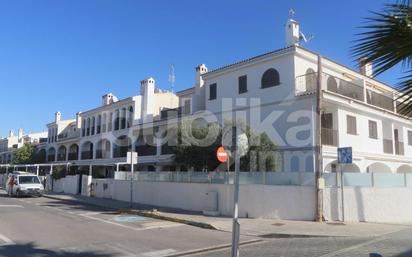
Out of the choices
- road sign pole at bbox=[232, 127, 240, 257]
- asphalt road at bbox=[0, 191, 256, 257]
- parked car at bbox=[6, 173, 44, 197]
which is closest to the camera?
road sign pole at bbox=[232, 127, 240, 257]

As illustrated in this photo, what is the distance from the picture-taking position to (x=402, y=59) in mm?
3877

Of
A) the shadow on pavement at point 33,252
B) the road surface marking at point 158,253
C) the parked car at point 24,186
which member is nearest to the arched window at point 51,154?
the parked car at point 24,186

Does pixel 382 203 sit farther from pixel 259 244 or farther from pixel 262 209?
pixel 259 244

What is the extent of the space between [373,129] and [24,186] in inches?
975

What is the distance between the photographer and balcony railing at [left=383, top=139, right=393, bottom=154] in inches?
1045

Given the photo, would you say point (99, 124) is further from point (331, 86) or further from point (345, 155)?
point (345, 155)

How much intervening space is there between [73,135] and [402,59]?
51.1 m

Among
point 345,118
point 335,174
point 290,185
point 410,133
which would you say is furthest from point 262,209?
point 410,133

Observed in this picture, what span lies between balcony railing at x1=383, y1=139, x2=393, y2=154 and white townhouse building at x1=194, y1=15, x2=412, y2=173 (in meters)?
0.07

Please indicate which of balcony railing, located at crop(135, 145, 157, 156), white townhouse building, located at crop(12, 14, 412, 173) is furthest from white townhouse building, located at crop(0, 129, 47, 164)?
white townhouse building, located at crop(12, 14, 412, 173)

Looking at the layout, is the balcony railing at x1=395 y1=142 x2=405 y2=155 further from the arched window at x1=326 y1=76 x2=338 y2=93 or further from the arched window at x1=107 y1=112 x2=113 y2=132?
the arched window at x1=107 y1=112 x2=113 y2=132

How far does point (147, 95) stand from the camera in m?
38.3

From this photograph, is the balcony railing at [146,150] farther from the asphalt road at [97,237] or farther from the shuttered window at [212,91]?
the asphalt road at [97,237]

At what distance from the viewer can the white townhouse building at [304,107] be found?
22.0 meters
